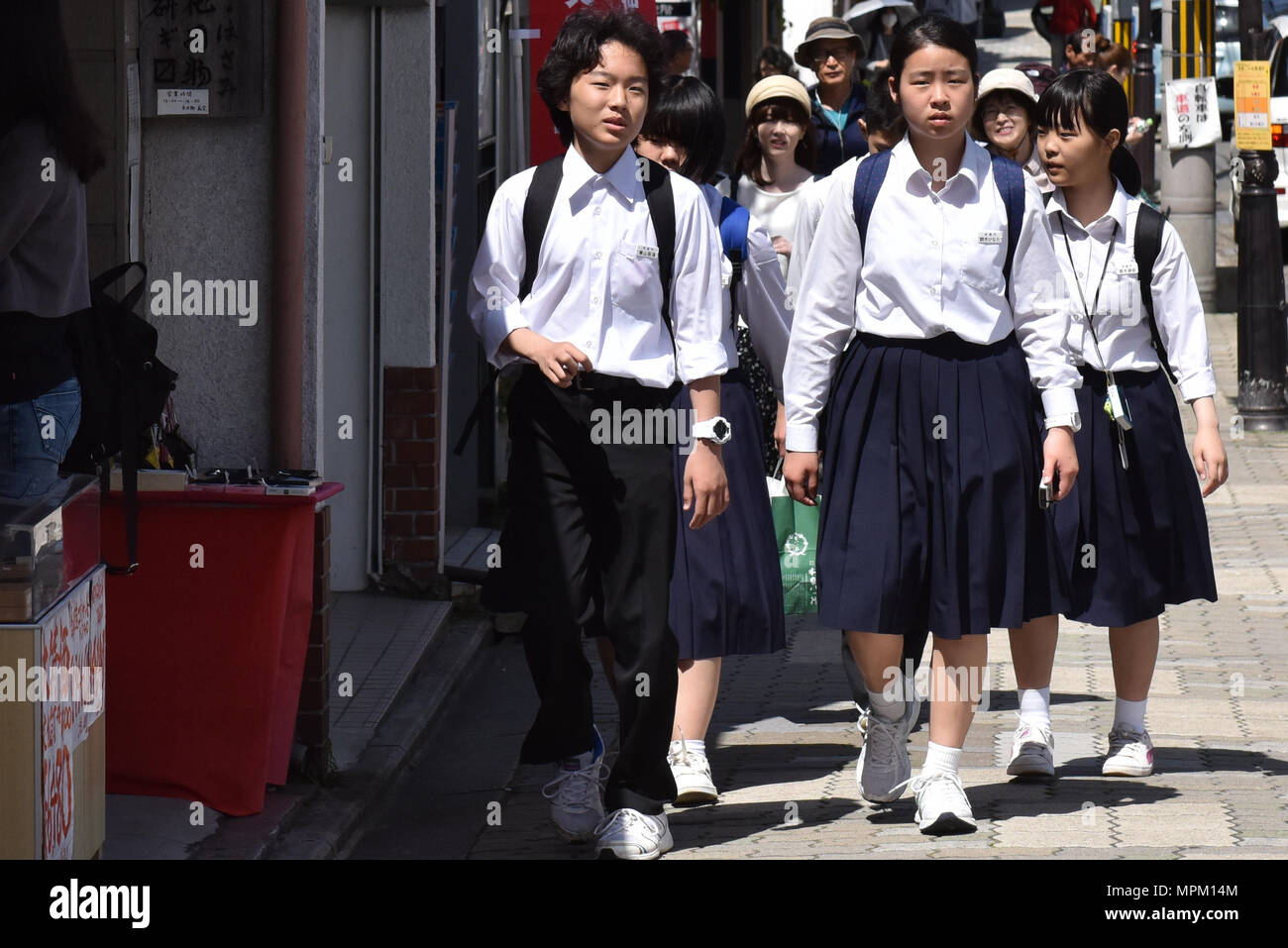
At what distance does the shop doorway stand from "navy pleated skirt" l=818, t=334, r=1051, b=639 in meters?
3.77

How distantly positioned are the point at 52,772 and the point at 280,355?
6.91ft

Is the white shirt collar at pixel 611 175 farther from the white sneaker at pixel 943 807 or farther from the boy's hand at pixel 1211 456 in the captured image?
the boy's hand at pixel 1211 456

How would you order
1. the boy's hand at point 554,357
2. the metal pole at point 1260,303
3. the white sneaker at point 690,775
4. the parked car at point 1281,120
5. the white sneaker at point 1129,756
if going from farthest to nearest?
the parked car at point 1281,120 < the metal pole at point 1260,303 < the white sneaker at point 1129,756 < the white sneaker at point 690,775 < the boy's hand at point 554,357

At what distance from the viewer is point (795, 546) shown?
24.4ft

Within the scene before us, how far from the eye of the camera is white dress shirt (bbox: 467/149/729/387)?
5371mm

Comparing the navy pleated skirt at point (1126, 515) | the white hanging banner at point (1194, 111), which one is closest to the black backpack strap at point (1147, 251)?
the navy pleated skirt at point (1126, 515)

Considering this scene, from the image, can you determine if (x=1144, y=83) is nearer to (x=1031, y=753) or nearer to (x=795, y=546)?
(x=795, y=546)

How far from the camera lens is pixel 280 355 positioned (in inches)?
250

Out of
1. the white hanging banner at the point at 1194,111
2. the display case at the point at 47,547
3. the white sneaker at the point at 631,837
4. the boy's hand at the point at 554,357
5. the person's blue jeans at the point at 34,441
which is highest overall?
the white hanging banner at the point at 1194,111

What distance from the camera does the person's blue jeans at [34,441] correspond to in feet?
16.8

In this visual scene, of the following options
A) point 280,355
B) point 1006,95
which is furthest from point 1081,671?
point 280,355

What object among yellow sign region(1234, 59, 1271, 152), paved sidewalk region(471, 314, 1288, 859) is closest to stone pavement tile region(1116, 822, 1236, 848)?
paved sidewalk region(471, 314, 1288, 859)

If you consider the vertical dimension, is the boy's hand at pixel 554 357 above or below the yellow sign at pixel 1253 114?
below

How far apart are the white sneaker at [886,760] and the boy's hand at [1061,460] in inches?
27.1
